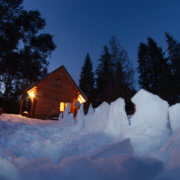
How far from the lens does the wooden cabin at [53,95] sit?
42.1 feet

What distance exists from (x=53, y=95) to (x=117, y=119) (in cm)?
1182

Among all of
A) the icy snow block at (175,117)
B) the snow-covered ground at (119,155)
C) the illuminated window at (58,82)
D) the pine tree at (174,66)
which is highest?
the pine tree at (174,66)

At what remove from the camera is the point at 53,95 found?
1355 centimetres

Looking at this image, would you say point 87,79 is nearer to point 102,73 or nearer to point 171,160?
→ point 102,73

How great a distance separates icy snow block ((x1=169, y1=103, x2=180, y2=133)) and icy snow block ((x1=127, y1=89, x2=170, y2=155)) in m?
0.07

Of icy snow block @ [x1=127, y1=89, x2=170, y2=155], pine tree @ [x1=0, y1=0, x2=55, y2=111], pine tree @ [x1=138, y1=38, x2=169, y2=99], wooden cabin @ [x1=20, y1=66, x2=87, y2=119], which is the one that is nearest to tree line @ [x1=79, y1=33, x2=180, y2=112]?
pine tree @ [x1=138, y1=38, x2=169, y2=99]

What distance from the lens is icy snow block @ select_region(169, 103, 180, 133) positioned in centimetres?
188

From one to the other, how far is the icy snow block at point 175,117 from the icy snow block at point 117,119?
830 millimetres

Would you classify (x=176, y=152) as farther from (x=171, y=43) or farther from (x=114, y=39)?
(x=171, y=43)

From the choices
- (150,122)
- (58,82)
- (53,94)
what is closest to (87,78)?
(58,82)

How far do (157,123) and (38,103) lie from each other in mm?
12920

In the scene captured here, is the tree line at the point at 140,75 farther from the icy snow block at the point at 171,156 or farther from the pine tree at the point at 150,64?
the icy snow block at the point at 171,156

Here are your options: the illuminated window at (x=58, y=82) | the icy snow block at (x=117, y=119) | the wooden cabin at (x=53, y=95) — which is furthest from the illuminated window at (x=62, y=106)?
the icy snow block at (x=117, y=119)

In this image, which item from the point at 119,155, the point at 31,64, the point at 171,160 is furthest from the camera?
the point at 31,64
